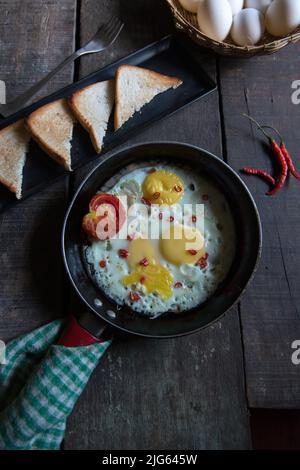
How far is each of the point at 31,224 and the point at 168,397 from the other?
3.53 ft

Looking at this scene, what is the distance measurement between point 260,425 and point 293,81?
80.4 inches

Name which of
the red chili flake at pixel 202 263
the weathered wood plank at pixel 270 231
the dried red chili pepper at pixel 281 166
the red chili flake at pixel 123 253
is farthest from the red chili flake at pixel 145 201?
the dried red chili pepper at pixel 281 166

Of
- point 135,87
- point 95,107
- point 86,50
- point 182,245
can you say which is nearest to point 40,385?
point 182,245

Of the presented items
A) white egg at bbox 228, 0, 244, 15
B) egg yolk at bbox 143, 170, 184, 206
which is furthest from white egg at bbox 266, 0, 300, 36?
egg yolk at bbox 143, 170, 184, 206

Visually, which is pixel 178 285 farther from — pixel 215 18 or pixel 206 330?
pixel 215 18

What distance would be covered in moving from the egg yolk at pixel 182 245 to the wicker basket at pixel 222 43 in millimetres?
975

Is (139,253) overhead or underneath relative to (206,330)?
overhead

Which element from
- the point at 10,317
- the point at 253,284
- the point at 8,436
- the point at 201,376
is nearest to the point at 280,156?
the point at 253,284

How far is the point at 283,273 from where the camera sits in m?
2.38

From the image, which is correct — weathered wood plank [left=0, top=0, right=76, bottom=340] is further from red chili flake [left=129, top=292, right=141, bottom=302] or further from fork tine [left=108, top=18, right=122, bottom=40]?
red chili flake [left=129, top=292, right=141, bottom=302]

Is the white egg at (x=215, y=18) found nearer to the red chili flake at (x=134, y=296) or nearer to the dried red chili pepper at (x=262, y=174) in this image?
the dried red chili pepper at (x=262, y=174)

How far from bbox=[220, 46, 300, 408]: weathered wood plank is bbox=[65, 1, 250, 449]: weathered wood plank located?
105 mm

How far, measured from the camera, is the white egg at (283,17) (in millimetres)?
2418

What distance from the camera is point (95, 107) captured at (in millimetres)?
2527
